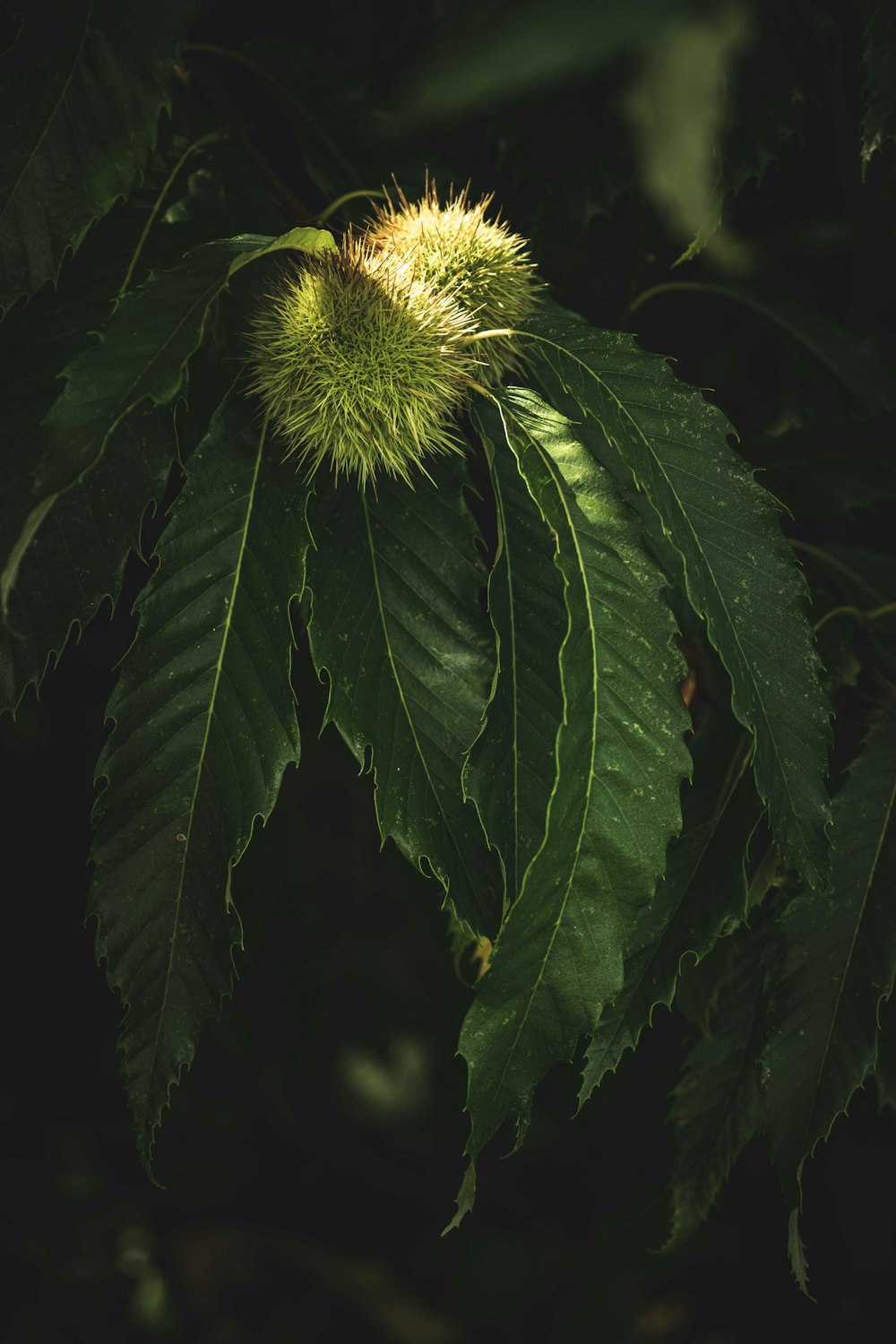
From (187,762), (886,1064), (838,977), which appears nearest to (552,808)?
(187,762)

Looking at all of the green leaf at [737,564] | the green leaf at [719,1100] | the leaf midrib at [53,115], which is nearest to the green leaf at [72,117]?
the leaf midrib at [53,115]

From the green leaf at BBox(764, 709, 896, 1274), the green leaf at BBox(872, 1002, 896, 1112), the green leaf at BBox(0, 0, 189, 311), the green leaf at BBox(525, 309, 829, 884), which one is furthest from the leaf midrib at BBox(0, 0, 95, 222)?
the green leaf at BBox(872, 1002, 896, 1112)

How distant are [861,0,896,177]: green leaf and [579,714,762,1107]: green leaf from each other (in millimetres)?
506

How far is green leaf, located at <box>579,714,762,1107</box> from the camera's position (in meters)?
0.84

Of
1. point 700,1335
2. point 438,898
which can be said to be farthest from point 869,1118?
point 438,898

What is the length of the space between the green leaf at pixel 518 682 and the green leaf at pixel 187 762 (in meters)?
0.13

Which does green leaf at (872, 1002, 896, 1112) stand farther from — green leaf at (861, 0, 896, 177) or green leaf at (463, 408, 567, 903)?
green leaf at (861, 0, 896, 177)

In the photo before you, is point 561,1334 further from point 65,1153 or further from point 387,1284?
point 65,1153

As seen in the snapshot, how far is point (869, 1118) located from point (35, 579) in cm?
119

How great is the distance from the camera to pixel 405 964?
4.55ft

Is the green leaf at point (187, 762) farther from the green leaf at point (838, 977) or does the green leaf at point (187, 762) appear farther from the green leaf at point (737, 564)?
the green leaf at point (838, 977)

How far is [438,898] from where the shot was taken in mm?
1204

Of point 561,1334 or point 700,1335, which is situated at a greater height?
point 561,1334

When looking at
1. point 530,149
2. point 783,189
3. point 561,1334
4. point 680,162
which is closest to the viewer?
point 680,162
